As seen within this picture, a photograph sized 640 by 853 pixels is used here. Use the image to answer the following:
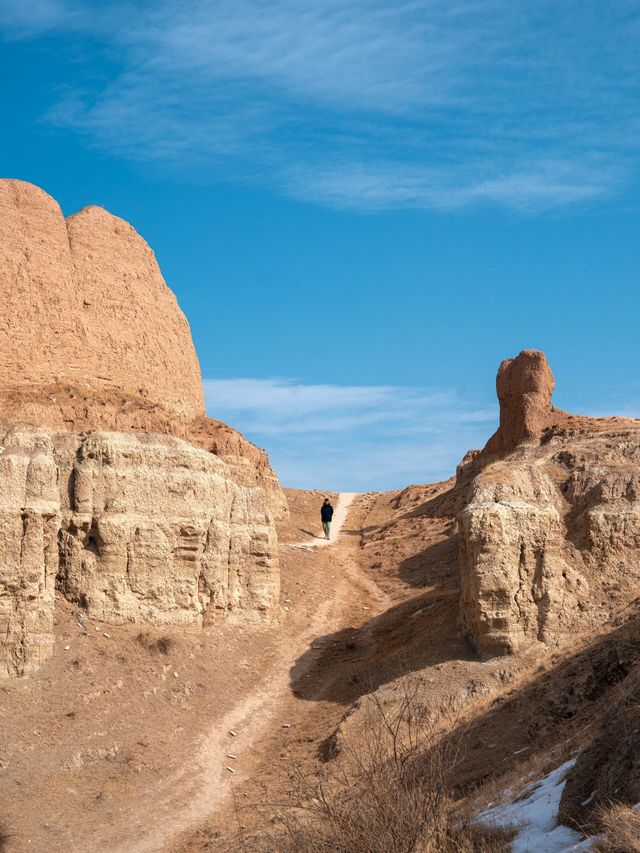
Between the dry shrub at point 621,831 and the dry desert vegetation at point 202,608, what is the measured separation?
495 cm

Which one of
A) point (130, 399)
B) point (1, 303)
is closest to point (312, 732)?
point (130, 399)

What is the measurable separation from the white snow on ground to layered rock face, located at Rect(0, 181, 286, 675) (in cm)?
1742

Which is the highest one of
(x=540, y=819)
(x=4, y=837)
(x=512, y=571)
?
(x=512, y=571)

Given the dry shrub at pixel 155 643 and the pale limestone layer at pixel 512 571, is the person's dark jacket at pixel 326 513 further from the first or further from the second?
the dry shrub at pixel 155 643

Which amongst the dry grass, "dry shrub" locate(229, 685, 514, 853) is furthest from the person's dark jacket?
"dry shrub" locate(229, 685, 514, 853)

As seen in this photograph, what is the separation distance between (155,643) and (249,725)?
375 centimetres

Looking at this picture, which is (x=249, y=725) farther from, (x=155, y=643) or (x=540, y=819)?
(x=540, y=819)

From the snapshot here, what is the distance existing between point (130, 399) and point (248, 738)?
1284cm

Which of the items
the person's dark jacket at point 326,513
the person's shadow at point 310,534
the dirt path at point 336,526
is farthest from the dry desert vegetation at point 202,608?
the person's dark jacket at point 326,513

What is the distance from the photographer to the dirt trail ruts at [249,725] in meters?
27.8

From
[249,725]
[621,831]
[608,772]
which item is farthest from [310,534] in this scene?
[621,831]

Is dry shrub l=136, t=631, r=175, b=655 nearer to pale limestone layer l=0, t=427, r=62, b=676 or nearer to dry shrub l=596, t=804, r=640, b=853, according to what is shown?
pale limestone layer l=0, t=427, r=62, b=676

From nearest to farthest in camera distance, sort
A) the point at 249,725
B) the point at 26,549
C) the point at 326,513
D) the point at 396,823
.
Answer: the point at 396,823, the point at 26,549, the point at 249,725, the point at 326,513

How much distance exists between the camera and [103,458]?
121 feet
